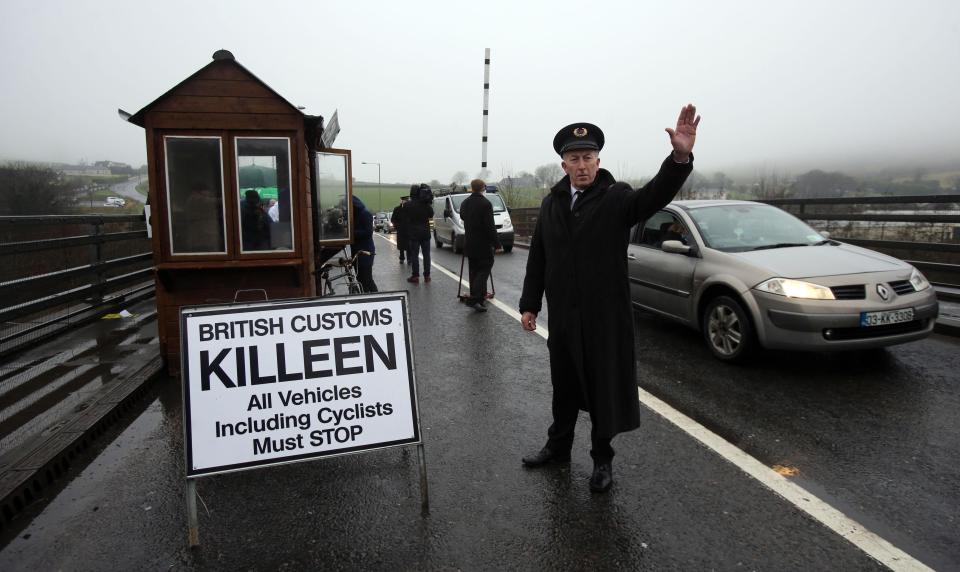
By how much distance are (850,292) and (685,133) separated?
11.1 feet

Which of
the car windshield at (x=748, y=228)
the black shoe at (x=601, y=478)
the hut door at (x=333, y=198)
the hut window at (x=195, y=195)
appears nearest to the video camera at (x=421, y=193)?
the hut door at (x=333, y=198)

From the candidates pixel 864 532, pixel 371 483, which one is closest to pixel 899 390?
pixel 864 532

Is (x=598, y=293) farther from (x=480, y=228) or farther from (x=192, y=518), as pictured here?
(x=480, y=228)

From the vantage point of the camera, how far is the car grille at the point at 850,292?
16.3ft

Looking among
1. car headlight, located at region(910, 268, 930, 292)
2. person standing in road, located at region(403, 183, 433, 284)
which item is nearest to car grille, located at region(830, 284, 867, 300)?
car headlight, located at region(910, 268, 930, 292)

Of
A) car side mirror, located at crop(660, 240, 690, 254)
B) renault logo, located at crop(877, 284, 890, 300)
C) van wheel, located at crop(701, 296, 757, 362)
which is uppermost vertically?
car side mirror, located at crop(660, 240, 690, 254)

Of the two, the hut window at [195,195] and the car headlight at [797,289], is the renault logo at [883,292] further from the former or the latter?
the hut window at [195,195]

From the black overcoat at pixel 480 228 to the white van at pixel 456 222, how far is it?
7.81 meters

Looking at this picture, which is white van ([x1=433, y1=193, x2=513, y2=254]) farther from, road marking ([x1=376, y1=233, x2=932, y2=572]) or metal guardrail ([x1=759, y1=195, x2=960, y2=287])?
road marking ([x1=376, y1=233, x2=932, y2=572])

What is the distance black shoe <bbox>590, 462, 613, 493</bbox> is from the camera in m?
3.16

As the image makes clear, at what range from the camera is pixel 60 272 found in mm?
6848

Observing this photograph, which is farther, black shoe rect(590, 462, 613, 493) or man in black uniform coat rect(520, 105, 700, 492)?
black shoe rect(590, 462, 613, 493)

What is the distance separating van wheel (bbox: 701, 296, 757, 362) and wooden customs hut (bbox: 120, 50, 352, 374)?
4.01 metres

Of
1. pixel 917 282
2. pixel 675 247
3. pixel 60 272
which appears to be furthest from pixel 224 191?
pixel 917 282
